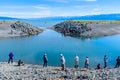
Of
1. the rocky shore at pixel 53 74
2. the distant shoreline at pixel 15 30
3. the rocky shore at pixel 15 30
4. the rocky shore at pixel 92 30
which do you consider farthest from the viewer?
the rocky shore at pixel 92 30

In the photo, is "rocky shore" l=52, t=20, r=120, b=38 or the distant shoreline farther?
"rocky shore" l=52, t=20, r=120, b=38

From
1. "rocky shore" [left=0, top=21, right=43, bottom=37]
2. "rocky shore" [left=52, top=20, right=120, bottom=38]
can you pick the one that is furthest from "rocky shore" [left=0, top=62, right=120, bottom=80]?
"rocky shore" [left=52, top=20, right=120, bottom=38]

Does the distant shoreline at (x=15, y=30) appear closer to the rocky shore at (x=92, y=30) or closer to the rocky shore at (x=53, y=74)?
the rocky shore at (x=92, y=30)

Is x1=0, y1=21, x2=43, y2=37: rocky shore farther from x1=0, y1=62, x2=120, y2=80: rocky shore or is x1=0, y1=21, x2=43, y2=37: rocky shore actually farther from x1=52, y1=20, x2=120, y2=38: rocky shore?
x1=0, y1=62, x2=120, y2=80: rocky shore

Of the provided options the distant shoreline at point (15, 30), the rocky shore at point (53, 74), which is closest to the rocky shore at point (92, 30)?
the distant shoreline at point (15, 30)

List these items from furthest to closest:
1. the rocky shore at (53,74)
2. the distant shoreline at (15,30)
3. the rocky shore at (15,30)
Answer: the rocky shore at (15,30) → the distant shoreline at (15,30) → the rocky shore at (53,74)

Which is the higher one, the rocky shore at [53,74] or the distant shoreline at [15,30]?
the distant shoreline at [15,30]

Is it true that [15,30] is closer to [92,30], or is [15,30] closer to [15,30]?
[15,30]

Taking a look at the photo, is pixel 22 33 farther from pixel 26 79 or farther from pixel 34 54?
pixel 26 79

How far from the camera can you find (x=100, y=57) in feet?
192

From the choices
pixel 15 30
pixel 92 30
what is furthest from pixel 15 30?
pixel 92 30

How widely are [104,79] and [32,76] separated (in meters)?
8.65

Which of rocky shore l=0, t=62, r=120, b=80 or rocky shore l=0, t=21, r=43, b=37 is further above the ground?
rocky shore l=0, t=21, r=43, b=37

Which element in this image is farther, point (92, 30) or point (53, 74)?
point (92, 30)
